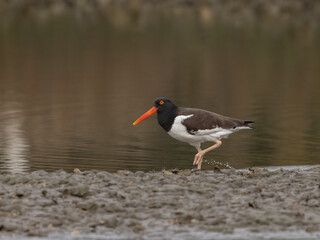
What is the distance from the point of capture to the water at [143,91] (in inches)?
758

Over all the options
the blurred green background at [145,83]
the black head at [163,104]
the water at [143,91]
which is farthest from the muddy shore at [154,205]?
the blurred green background at [145,83]

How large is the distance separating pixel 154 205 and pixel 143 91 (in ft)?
65.8

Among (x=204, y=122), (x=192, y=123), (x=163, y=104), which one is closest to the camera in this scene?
(x=192, y=123)

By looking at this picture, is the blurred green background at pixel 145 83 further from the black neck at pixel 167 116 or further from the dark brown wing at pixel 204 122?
the dark brown wing at pixel 204 122

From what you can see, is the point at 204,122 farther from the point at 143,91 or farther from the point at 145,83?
the point at 145,83

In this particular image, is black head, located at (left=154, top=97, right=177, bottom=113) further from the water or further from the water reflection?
the water reflection

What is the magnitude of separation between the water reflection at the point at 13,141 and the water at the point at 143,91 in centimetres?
3

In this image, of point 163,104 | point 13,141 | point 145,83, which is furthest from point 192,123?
point 145,83

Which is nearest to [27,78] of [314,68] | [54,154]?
[314,68]

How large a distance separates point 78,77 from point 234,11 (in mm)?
45468

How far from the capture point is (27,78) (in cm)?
3681

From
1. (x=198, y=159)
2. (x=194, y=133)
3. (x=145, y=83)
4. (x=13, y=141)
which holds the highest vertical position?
(x=194, y=133)

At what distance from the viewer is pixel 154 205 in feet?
41.5

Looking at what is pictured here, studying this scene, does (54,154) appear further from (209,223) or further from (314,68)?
(314,68)
